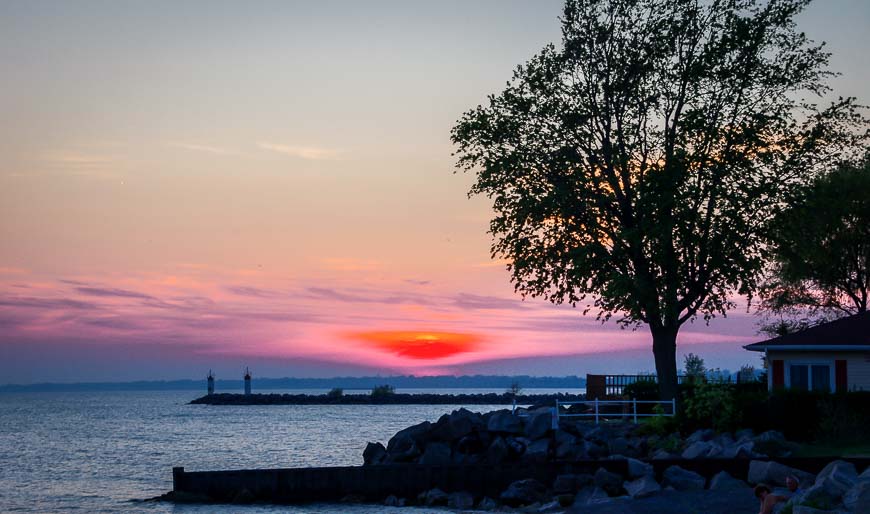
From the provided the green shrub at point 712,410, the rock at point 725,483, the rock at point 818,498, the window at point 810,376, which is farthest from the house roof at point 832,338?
the rock at point 818,498

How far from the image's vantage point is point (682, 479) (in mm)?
31219

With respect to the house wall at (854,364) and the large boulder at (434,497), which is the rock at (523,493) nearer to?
the large boulder at (434,497)

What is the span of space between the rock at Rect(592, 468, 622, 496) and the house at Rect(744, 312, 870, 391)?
1279 cm

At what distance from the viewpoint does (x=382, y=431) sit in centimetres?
9112

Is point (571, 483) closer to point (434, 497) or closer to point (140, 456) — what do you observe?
point (434, 497)

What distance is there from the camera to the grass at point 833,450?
3344 centimetres

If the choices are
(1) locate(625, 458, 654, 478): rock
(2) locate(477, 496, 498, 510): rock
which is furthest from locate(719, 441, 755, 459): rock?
(2) locate(477, 496, 498, 510): rock

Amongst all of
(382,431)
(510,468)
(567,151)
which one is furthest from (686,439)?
(382,431)

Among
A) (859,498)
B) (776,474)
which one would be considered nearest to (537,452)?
(776,474)

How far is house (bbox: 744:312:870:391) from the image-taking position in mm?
42562

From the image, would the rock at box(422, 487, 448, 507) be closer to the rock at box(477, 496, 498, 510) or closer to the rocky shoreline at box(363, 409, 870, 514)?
the rocky shoreline at box(363, 409, 870, 514)

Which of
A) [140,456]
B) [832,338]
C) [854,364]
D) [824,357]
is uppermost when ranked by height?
[832,338]

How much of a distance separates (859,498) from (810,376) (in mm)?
24401

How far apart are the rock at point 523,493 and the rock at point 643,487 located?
10.6 ft
